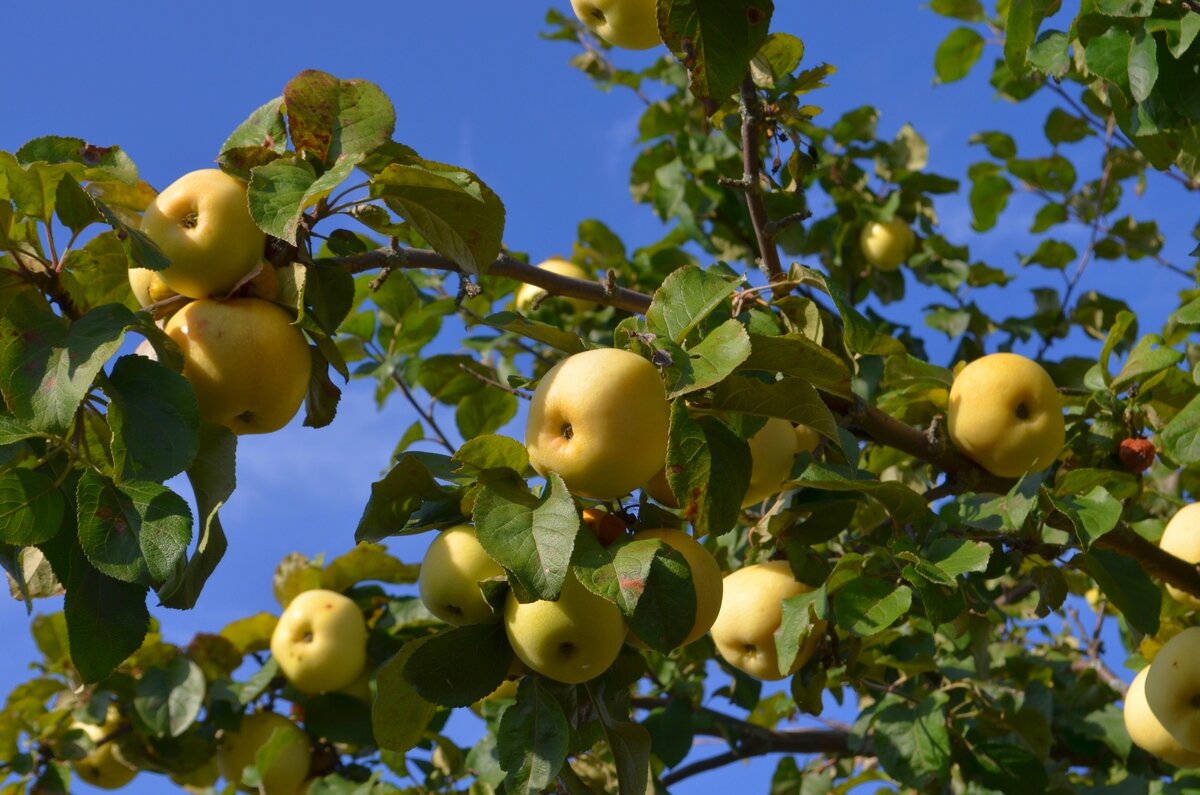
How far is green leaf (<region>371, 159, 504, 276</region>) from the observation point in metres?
1.67

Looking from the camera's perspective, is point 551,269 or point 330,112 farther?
point 551,269

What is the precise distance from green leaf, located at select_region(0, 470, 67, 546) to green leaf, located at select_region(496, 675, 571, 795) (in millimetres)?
639

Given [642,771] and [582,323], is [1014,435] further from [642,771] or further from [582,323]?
[582,323]

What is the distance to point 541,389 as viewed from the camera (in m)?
1.67

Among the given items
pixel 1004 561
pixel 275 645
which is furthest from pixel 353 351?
pixel 1004 561

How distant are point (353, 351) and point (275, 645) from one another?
805 mm

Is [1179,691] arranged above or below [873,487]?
below

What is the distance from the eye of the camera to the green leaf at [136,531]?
149 cm

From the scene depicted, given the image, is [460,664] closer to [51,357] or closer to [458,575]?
[458,575]

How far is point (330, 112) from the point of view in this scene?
1796mm

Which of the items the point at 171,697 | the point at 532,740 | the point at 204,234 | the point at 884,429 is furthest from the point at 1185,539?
the point at 171,697

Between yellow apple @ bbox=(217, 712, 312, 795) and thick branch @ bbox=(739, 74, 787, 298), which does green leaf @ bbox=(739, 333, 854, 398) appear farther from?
yellow apple @ bbox=(217, 712, 312, 795)

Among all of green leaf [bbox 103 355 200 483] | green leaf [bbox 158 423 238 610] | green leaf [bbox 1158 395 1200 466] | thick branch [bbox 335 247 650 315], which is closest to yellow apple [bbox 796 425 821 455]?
thick branch [bbox 335 247 650 315]

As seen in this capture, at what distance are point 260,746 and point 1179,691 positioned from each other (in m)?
2.22
